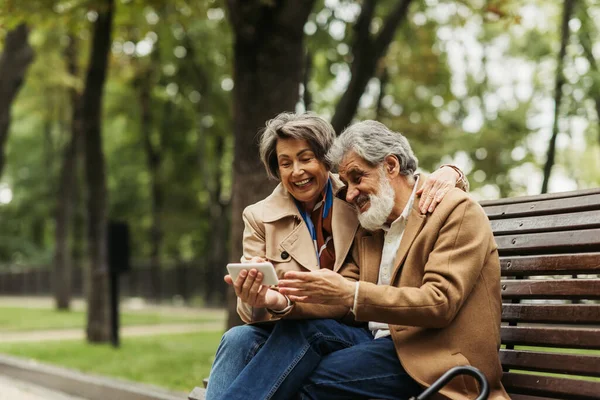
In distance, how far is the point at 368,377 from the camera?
3.26 metres

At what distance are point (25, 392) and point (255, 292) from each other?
5791 mm

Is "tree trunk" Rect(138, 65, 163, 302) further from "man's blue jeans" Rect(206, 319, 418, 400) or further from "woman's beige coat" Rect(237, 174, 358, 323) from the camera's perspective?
"man's blue jeans" Rect(206, 319, 418, 400)

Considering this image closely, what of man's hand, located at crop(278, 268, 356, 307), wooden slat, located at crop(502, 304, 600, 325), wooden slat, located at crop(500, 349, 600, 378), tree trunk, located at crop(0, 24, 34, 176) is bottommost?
wooden slat, located at crop(500, 349, 600, 378)

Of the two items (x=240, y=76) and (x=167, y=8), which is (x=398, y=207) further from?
(x=167, y=8)

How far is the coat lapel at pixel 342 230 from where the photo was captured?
3562 millimetres

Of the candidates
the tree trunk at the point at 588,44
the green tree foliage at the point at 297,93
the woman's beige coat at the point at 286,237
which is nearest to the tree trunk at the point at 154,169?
the green tree foliage at the point at 297,93

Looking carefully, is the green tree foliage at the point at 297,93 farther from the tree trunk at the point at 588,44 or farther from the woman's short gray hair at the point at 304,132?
the woman's short gray hair at the point at 304,132

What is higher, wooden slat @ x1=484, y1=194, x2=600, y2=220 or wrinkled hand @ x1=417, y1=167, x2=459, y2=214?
wrinkled hand @ x1=417, y1=167, x2=459, y2=214

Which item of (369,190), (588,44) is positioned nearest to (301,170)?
(369,190)

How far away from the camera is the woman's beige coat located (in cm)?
355

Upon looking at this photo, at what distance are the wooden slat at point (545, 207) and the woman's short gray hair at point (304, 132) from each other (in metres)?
0.80

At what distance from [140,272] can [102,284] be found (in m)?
19.8

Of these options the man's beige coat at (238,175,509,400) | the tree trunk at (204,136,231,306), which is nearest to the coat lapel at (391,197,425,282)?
the man's beige coat at (238,175,509,400)

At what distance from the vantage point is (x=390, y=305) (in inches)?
119
